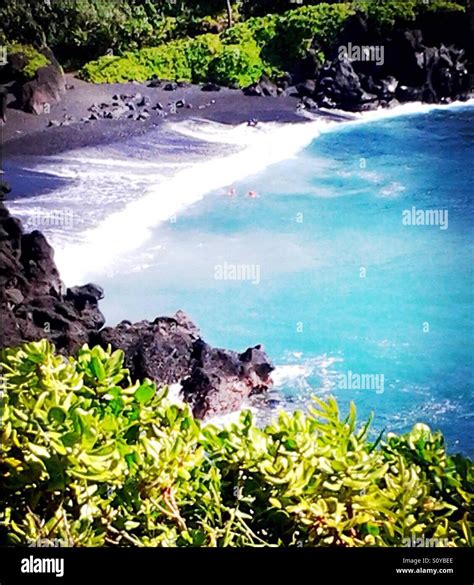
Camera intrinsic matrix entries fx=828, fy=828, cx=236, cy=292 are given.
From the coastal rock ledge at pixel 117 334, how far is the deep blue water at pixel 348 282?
46 mm

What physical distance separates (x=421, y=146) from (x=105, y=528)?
1.40 meters

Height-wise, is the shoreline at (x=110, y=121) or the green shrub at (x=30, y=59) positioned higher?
the green shrub at (x=30, y=59)

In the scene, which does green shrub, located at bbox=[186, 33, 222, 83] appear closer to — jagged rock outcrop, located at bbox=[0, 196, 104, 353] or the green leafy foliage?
the green leafy foliage

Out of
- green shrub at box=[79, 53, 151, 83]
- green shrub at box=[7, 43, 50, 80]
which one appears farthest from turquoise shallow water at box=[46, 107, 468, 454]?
green shrub at box=[7, 43, 50, 80]

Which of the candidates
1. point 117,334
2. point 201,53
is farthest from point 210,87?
point 117,334

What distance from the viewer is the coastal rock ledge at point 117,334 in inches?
91.4

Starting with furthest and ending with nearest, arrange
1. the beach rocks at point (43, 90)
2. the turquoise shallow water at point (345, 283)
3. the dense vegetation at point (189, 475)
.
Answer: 1. the beach rocks at point (43, 90)
2. the turquoise shallow water at point (345, 283)
3. the dense vegetation at point (189, 475)

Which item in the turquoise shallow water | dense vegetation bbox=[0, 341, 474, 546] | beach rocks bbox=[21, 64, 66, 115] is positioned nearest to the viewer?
dense vegetation bbox=[0, 341, 474, 546]

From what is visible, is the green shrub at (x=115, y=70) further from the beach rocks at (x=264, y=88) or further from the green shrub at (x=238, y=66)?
the beach rocks at (x=264, y=88)

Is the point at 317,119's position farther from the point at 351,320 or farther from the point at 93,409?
the point at 93,409

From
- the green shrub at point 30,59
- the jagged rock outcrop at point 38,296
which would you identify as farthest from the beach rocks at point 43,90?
the jagged rock outcrop at point 38,296

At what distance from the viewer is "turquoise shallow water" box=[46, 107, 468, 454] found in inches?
90.7

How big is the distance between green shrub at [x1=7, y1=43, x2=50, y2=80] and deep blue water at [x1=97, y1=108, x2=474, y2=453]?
23.8 inches

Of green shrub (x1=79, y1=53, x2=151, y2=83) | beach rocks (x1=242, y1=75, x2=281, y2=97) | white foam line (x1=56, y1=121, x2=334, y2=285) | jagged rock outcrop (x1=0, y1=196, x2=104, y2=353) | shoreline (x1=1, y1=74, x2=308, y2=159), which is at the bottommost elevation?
Result: jagged rock outcrop (x1=0, y1=196, x2=104, y2=353)
